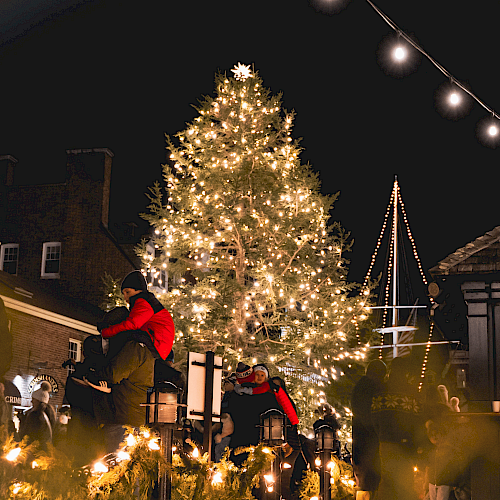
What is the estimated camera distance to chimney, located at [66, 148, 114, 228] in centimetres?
2892

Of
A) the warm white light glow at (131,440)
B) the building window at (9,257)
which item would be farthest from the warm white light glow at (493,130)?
the building window at (9,257)

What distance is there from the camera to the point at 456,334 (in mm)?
14930

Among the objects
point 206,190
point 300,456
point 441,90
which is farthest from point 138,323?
point 206,190

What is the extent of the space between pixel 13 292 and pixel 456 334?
12.4m

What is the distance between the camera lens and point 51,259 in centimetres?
2909

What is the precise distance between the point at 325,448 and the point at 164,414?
2.90 m

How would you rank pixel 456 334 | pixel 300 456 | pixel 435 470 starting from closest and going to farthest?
pixel 435 470 < pixel 300 456 < pixel 456 334

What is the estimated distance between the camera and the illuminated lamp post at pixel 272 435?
Result: 754 centimetres

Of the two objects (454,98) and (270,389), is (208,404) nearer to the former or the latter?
(270,389)

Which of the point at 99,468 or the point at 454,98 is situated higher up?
the point at 454,98

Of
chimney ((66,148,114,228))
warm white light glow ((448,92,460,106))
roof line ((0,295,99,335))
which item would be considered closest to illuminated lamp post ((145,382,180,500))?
warm white light glow ((448,92,460,106))

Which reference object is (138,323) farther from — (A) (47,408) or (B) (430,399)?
(A) (47,408)

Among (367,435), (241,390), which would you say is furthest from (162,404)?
(241,390)

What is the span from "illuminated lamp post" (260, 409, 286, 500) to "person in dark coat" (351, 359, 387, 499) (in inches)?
77.0
